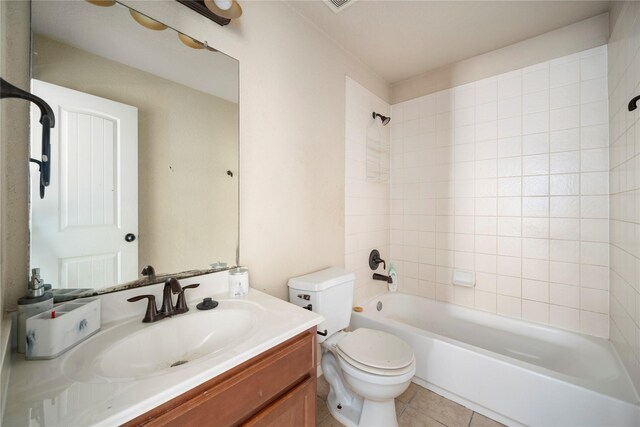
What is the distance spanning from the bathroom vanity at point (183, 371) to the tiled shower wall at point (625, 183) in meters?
1.52

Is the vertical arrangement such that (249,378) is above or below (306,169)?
below

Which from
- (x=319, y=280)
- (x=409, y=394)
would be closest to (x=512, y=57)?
(x=319, y=280)

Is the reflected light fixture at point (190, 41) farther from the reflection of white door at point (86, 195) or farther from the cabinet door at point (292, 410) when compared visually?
the cabinet door at point (292, 410)

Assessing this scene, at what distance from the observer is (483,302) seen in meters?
2.03

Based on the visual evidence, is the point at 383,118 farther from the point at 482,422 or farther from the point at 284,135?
the point at 482,422

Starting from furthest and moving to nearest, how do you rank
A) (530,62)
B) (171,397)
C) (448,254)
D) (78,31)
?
1. (448,254)
2. (530,62)
3. (78,31)
4. (171,397)

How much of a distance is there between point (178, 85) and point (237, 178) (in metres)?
0.48

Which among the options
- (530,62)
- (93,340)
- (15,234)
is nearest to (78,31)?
(15,234)

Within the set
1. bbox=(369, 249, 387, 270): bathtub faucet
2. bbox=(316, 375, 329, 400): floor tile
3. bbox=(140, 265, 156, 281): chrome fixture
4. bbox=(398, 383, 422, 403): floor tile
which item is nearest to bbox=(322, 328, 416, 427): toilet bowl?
bbox=(316, 375, 329, 400): floor tile

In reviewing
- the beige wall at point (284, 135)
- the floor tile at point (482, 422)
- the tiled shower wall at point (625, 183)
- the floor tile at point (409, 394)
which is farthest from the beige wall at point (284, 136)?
the tiled shower wall at point (625, 183)

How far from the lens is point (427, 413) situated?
148 centimetres

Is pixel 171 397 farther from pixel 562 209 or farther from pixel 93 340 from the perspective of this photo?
pixel 562 209

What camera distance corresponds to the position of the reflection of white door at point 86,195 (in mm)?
812

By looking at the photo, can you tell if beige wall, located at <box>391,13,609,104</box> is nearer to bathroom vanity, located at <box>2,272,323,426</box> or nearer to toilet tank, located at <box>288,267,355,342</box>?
toilet tank, located at <box>288,267,355,342</box>
